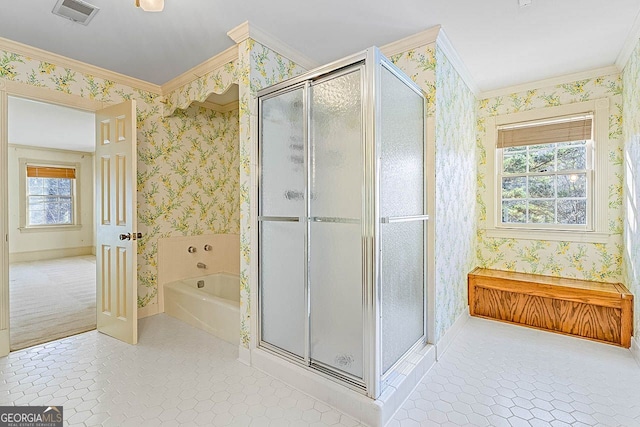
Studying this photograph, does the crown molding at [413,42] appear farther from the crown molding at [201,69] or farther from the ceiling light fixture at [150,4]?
the ceiling light fixture at [150,4]

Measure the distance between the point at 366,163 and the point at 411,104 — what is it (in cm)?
78

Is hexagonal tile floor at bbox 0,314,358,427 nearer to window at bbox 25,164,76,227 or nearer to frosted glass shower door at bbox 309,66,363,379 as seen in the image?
frosted glass shower door at bbox 309,66,363,379

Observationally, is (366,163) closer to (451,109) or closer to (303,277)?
(303,277)

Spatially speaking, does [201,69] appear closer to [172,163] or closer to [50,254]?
[172,163]

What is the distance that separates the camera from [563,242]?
3.16 metres

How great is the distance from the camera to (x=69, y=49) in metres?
2.57

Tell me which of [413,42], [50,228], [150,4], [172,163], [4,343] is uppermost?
[413,42]

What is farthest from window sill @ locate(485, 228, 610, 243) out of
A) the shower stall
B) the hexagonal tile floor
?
the hexagonal tile floor

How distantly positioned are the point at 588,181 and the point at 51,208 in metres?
9.52

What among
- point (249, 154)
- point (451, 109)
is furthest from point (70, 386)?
point (451, 109)

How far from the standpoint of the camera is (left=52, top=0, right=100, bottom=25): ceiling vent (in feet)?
6.54

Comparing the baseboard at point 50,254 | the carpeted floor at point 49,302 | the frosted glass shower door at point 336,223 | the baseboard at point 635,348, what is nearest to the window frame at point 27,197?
the baseboard at point 50,254

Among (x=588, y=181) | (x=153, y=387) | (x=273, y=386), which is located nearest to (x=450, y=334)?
(x=273, y=386)

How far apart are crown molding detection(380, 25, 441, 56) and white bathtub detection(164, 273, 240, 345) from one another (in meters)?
2.49
